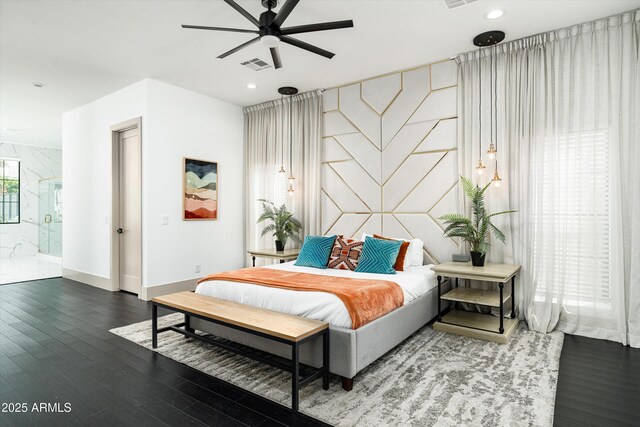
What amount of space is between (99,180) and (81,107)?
1537 millimetres

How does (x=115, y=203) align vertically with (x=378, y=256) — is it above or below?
above

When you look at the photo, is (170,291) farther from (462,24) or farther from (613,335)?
(613,335)

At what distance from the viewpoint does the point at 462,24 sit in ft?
11.4

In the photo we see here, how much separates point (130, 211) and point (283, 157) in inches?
99.0

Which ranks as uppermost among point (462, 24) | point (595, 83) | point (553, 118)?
point (462, 24)

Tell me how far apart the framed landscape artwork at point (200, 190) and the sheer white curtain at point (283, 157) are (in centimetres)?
66

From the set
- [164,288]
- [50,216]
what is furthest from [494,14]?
[50,216]

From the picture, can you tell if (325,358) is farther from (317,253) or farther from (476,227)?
(476,227)

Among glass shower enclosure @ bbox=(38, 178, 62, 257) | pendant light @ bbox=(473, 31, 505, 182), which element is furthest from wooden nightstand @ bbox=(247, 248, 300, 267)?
glass shower enclosure @ bbox=(38, 178, 62, 257)

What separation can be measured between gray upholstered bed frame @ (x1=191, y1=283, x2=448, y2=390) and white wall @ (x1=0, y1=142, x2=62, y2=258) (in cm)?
884

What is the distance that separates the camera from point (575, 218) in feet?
11.5

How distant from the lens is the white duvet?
2.65 metres

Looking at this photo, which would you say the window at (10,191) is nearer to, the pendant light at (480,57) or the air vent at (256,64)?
the air vent at (256,64)

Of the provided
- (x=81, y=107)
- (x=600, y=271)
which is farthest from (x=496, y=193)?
(x=81, y=107)
